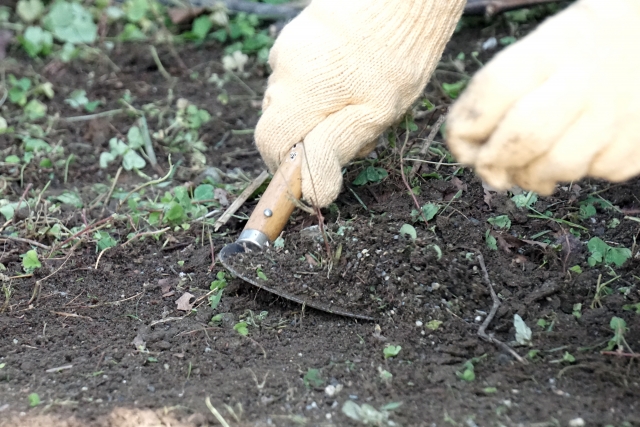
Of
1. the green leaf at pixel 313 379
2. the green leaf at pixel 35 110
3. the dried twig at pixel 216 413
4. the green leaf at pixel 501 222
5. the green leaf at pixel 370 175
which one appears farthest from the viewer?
the green leaf at pixel 35 110

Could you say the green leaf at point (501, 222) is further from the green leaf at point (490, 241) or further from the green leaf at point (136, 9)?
the green leaf at point (136, 9)

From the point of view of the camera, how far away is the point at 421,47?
2.23 m

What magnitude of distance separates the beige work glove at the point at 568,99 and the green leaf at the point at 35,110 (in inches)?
88.7

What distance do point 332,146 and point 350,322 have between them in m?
0.54

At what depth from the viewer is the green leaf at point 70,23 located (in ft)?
12.1

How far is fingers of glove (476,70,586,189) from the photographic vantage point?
1.40m

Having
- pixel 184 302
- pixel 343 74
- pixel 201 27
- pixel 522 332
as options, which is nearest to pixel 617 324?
pixel 522 332

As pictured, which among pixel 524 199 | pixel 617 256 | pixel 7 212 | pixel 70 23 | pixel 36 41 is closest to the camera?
pixel 617 256

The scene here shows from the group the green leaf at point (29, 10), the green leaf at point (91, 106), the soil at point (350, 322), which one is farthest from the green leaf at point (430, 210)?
the green leaf at point (29, 10)

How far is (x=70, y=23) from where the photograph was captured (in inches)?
147

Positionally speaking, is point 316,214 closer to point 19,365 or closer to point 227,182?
point 227,182

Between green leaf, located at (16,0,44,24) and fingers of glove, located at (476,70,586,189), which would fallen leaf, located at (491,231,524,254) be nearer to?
fingers of glove, located at (476,70,586,189)

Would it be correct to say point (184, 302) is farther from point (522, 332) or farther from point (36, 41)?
point (36, 41)

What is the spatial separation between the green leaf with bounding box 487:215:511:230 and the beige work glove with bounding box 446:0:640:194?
0.69 metres
